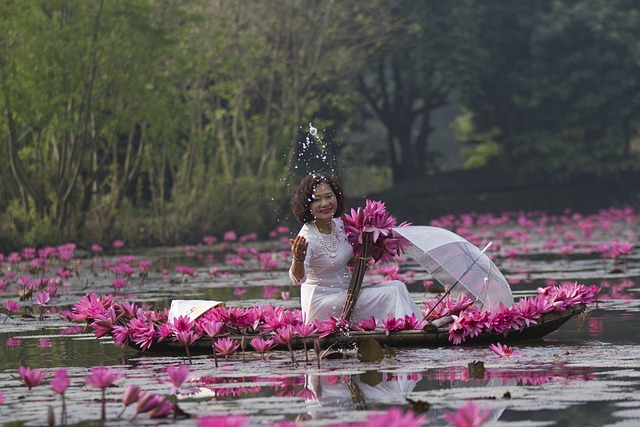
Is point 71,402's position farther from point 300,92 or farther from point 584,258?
point 300,92

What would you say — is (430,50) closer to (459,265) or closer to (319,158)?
(319,158)

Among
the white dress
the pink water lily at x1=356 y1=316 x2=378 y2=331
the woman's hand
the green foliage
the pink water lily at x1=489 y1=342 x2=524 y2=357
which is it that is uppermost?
the green foliage

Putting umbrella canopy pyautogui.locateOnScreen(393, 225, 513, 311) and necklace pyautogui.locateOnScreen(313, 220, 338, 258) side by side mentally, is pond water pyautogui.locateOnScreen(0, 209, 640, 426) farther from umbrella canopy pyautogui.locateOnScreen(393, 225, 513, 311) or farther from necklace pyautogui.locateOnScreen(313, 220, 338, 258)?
necklace pyautogui.locateOnScreen(313, 220, 338, 258)

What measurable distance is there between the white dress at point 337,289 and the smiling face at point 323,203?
0.11m

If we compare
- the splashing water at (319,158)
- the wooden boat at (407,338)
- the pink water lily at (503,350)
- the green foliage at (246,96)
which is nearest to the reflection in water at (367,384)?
the pink water lily at (503,350)

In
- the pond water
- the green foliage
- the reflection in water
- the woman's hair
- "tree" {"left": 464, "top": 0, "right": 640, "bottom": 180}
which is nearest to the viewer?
the pond water

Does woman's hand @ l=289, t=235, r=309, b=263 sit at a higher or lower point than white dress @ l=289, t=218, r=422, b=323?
higher

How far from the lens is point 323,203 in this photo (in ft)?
33.0

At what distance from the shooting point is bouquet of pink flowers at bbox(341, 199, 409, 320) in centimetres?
1000

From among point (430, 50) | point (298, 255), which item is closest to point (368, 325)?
point (298, 255)

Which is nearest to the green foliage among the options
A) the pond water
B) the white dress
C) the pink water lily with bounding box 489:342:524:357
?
A: the pond water

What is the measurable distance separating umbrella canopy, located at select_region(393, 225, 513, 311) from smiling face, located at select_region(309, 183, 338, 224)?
453 millimetres

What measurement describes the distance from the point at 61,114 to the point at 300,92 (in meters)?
11.0

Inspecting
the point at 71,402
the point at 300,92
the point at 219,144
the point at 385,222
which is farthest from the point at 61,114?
the point at 71,402
